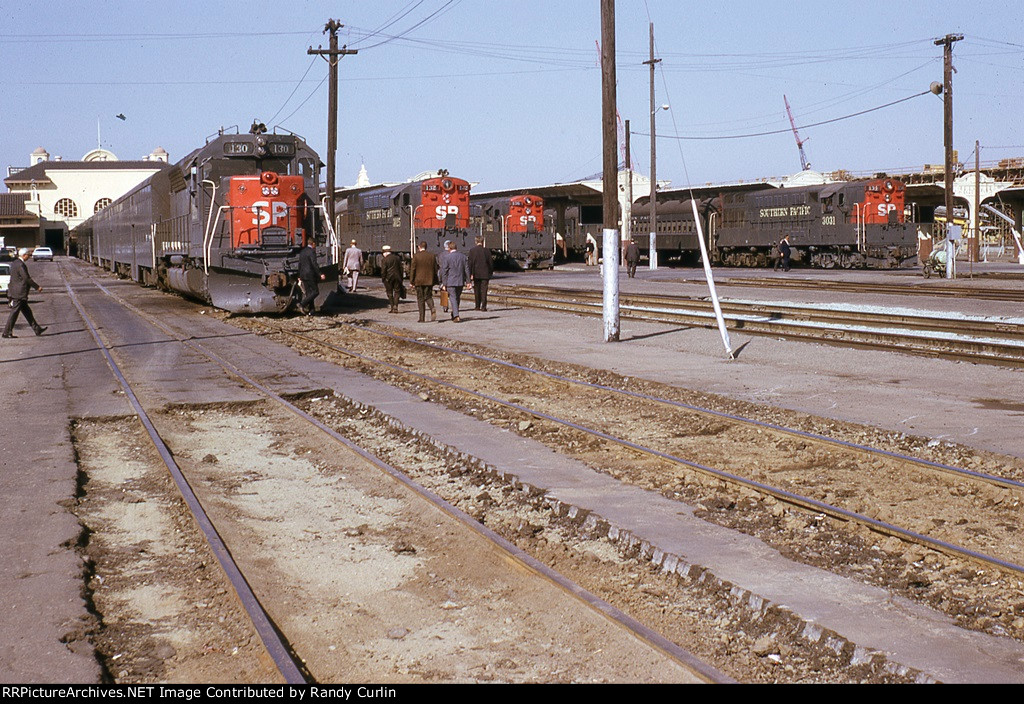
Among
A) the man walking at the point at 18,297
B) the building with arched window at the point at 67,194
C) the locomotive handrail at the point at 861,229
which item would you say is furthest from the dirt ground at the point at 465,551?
the building with arched window at the point at 67,194

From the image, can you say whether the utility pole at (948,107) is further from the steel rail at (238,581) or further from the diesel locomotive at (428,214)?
the steel rail at (238,581)

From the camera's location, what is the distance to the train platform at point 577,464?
4.68m

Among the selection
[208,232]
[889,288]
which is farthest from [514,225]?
[208,232]

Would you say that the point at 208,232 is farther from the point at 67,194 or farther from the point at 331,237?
the point at 67,194

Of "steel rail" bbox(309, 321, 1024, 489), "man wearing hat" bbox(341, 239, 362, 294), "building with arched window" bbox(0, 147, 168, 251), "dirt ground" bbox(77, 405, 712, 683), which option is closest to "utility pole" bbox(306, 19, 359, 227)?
"man wearing hat" bbox(341, 239, 362, 294)

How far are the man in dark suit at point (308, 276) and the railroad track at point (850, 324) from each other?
6122 millimetres

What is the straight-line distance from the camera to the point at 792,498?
6.98m

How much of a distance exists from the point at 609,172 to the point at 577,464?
10.1 metres

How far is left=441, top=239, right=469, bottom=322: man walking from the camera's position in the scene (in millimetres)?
20953

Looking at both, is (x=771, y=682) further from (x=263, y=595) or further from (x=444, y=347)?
(x=444, y=347)

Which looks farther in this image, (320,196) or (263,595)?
(320,196)

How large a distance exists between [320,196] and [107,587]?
1839 cm

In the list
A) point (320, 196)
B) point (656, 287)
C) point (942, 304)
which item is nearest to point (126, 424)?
point (320, 196)

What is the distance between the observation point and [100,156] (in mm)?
127062
